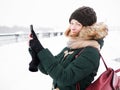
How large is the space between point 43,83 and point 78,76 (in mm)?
3253

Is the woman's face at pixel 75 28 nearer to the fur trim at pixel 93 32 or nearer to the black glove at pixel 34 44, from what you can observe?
the fur trim at pixel 93 32

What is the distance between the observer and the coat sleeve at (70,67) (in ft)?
5.81

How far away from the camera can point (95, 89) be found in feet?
5.92

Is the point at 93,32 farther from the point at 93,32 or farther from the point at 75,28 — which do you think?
the point at 75,28

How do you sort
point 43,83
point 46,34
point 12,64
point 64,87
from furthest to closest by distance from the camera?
point 46,34, point 12,64, point 43,83, point 64,87

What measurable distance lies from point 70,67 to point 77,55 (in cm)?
11

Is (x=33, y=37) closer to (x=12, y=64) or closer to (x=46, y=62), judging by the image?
(x=46, y=62)

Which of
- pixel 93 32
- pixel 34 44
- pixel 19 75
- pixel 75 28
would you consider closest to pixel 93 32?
pixel 93 32

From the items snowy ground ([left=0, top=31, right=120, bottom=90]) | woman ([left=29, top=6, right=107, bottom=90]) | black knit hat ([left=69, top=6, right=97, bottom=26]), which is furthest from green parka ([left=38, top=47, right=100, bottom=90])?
snowy ground ([left=0, top=31, right=120, bottom=90])

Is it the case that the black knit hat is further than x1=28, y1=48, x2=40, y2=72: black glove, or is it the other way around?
the black knit hat

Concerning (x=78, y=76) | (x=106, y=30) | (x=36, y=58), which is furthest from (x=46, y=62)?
(x=106, y=30)

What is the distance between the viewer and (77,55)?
186cm

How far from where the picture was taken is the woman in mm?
1781

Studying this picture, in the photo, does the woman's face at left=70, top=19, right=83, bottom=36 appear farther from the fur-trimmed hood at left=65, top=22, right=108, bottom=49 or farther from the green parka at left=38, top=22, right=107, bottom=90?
the green parka at left=38, top=22, right=107, bottom=90
